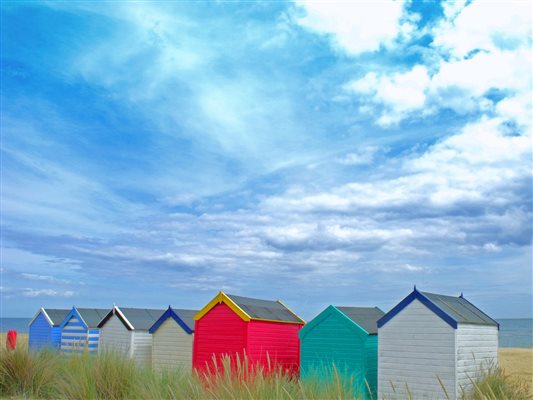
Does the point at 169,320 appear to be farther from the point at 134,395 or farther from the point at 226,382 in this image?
the point at 226,382

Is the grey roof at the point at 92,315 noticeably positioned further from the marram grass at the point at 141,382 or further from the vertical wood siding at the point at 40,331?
the marram grass at the point at 141,382

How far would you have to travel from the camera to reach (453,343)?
47.0 ft

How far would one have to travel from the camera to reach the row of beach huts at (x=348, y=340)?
47.6ft

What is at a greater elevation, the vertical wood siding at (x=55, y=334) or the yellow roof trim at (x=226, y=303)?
the yellow roof trim at (x=226, y=303)

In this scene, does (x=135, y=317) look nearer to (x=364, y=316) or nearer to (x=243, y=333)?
(x=243, y=333)

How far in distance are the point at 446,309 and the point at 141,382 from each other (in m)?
8.06

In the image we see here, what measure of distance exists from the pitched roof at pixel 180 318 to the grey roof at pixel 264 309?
239 centimetres

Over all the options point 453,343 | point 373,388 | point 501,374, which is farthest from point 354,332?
point 501,374

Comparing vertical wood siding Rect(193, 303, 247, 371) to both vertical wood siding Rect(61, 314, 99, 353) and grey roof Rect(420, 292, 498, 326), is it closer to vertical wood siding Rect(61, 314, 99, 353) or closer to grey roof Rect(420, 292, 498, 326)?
grey roof Rect(420, 292, 498, 326)

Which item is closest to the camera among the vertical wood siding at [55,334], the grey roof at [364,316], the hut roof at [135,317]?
the grey roof at [364,316]

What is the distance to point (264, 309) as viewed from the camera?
18.9 metres

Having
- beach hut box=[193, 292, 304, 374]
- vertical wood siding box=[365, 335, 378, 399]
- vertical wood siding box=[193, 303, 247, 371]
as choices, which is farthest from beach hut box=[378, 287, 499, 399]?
vertical wood siding box=[193, 303, 247, 371]

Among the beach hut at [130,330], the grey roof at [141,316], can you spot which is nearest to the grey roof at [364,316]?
the beach hut at [130,330]

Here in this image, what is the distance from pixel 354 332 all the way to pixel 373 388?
164cm
